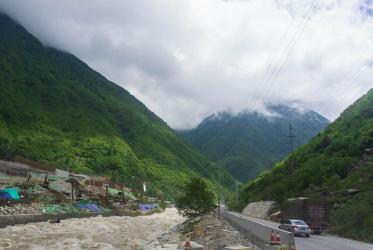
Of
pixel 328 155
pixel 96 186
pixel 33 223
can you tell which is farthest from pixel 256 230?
pixel 96 186

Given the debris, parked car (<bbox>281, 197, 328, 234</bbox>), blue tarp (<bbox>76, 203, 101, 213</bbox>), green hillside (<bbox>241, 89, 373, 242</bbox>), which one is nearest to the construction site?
blue tarp (<bbox>76, 203, 101, 213</bbox>)

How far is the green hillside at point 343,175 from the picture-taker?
49.5 meters

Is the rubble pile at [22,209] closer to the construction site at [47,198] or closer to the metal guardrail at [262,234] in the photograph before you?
the construction site at [47,198]

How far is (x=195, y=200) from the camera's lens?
83.4 m

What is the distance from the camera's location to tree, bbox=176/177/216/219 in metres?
82.0

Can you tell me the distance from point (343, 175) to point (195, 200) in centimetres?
2709

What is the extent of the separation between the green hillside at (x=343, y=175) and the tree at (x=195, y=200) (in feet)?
49.0

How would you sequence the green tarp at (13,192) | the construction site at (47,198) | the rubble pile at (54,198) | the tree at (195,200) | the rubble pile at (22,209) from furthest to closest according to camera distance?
the tree at (195,200)
the green tarp at (13,192)
the rubble pile at (54,198)
the construction site at (47,198)
the rubble pile at (22,209)

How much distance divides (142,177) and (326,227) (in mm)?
135527

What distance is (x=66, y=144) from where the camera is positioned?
543 ft

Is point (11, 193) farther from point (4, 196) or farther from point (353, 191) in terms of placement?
point (353, 191)

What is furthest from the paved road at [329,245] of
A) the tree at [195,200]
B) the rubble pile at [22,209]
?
the tree at [195,200]

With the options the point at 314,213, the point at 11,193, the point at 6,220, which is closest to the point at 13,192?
the point at 11,193

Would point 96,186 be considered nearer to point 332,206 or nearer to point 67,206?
point 67,206
